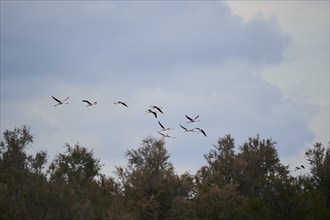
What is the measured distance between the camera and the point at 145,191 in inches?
2687

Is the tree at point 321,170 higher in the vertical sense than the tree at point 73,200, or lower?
higher

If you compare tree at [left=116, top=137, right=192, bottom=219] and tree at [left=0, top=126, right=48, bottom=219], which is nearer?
tree at [left=0, top=126, right=48, bottom=219]

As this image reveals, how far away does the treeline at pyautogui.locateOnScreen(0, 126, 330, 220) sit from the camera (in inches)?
1988

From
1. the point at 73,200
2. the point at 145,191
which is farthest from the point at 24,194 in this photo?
the point at 145,191

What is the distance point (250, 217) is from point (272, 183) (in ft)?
13.4

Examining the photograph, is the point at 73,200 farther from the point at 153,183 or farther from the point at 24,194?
the point at 153,183

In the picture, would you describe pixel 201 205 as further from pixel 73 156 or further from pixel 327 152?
pixel 327 152

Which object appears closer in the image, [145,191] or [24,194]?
[24,194]

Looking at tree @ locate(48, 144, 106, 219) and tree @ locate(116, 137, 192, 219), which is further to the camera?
tree @ locate(116, 137, 192, 219)

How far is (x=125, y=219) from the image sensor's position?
44.6 m

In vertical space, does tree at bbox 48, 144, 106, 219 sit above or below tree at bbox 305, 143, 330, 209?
below

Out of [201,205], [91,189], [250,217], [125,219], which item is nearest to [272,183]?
[250,217]

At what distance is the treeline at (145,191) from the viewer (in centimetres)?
5050

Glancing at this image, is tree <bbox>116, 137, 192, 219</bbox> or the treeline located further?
tree <bbox>116, 137, 192, 219</bbox>
